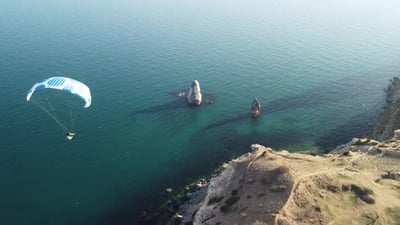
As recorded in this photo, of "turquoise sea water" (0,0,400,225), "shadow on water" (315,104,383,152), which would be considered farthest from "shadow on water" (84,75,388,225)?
"turquoise sea water" (0,0,400,225)

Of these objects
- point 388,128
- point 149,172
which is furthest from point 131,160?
point 388,128

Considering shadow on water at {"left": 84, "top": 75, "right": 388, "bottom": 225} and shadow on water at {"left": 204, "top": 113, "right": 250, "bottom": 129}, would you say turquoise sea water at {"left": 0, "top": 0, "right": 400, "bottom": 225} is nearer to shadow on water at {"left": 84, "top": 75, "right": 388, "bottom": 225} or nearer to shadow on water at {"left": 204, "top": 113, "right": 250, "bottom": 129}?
shadow on water at {"left": 84, "top": 75, "right": 388, "bottom": 225}

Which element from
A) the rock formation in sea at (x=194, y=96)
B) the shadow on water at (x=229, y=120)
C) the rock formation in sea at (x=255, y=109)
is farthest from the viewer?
the rock formation in sea at (x=194, y=96)

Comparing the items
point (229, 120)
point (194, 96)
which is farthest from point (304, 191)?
point (194, 96)

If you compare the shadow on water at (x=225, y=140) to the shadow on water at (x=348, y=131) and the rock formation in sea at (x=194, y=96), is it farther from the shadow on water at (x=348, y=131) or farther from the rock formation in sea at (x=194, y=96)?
the rock formation in sea at (x=194, y=96)

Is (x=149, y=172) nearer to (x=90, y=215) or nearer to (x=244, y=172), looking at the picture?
(x=90, y=215)

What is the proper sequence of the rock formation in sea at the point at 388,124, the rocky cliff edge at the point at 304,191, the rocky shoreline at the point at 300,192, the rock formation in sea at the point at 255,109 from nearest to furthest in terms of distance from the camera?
1. the rocky cliff edge at the point at 304,191
2. the rocky shoreline at the point at 300,192
3. the rock formation in sea at the point at 388,124
4. the rock formation in sea at the point at 255,109

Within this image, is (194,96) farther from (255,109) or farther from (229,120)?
(255,109)

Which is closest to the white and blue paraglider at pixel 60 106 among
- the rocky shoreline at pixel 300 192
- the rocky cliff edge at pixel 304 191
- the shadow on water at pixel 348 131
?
the rocky shoreline at pixel 300 192
